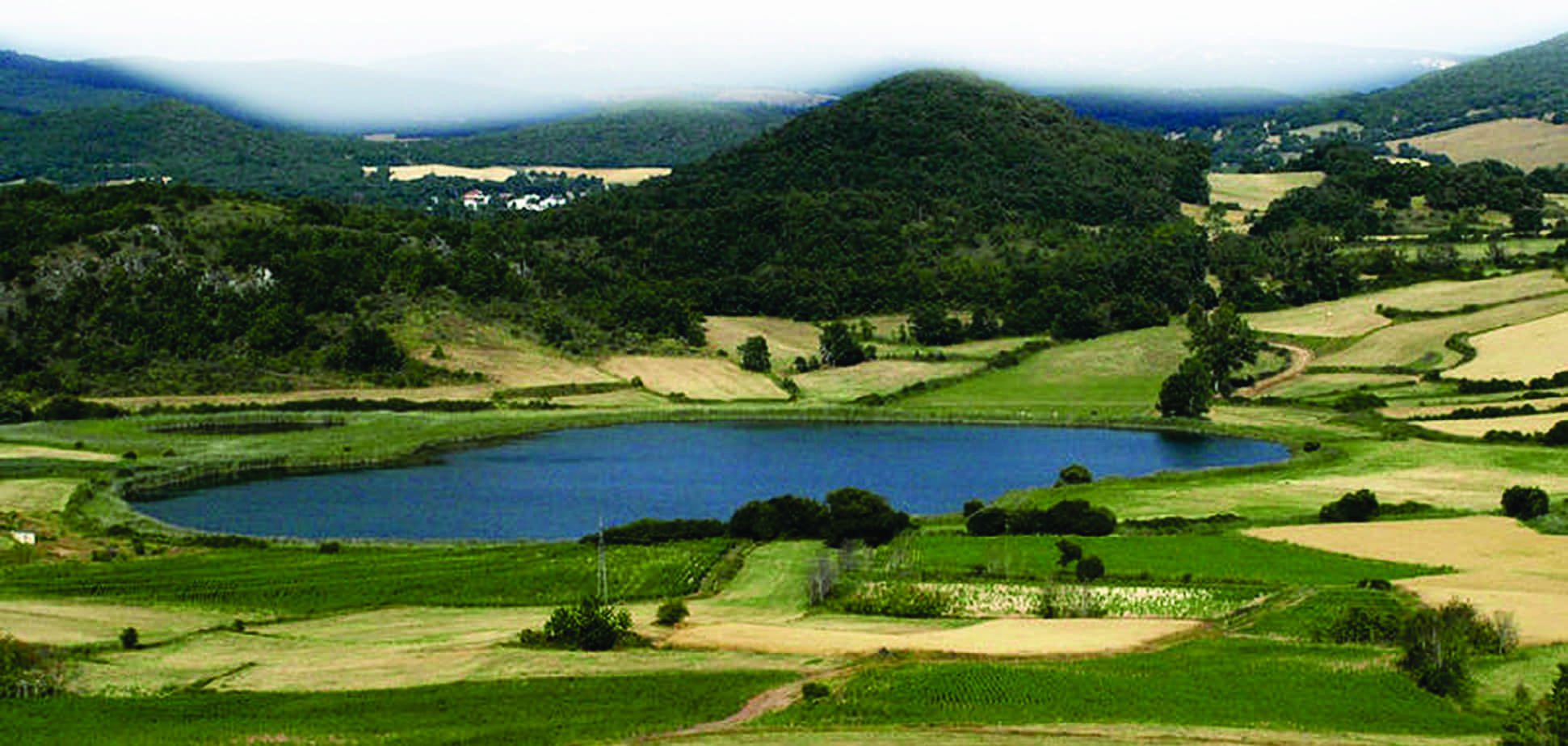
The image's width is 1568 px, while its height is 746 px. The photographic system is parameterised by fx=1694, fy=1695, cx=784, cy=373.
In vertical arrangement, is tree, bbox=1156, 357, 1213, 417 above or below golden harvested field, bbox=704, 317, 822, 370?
above

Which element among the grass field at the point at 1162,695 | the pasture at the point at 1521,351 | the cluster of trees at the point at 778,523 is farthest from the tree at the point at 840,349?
the grass field at the point at 1162,695

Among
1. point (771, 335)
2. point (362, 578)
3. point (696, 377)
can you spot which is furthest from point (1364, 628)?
point (771, 335)

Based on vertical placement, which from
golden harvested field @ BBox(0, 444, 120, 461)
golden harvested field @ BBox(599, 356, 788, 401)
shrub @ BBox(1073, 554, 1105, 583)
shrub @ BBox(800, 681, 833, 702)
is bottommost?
golden harvested field @ BBox(599, 356, 788, 401)

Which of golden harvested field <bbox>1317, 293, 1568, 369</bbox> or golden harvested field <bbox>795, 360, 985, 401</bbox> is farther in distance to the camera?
golden harvested field <bbox>795, 360, 985, 401</bbox>

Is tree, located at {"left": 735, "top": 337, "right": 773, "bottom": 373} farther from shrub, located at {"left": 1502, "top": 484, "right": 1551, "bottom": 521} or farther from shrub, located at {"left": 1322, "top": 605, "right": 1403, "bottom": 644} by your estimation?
shrub, located at {"left": 1322, "top": 605, "right": 1403, "bottom": 644}

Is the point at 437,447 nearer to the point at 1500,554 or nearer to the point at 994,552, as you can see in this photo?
the point at 994,552

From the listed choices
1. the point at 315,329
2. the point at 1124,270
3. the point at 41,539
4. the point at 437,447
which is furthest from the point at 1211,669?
the point at 1124,270

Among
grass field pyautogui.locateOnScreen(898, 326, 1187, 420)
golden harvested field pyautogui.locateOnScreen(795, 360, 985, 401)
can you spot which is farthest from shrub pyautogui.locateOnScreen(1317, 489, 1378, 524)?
golden harvested field pyautogui.locateOnScreen(795, 360, 985, 401)

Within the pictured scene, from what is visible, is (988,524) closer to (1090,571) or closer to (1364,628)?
(1090,571)
